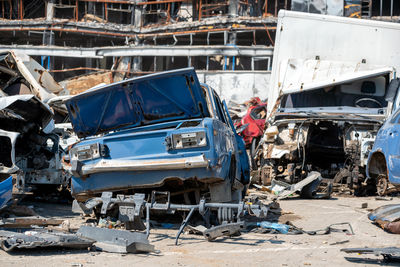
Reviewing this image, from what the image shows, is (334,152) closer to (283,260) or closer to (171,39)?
(283,260)

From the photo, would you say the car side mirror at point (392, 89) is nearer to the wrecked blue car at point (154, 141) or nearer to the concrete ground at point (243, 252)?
the concrete ground at point (243, 252)

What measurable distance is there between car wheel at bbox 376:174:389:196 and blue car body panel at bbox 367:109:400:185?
0.73 metres

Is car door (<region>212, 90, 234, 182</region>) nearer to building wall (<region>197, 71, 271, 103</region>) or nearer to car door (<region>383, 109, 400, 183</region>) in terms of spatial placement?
car door (<region>383, 109, 400, 183</region>)

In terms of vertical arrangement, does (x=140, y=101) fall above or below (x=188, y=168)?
above

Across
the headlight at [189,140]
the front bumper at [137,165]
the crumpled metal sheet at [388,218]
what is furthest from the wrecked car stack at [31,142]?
the crumpled metal sheet at [388,218]

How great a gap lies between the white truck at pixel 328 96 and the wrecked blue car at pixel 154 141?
4.85 metres

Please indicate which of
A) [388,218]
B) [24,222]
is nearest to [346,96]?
[388,218]

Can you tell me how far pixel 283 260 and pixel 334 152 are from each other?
895 centimetres

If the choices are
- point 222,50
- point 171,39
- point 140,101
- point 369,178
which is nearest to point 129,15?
point 171,39

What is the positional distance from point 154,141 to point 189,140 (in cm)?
46

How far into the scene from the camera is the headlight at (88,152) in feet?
22.9

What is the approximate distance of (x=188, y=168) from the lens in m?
6.63

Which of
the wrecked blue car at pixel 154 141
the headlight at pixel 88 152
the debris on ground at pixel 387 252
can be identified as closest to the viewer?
the debris on ground at pixel 387 252

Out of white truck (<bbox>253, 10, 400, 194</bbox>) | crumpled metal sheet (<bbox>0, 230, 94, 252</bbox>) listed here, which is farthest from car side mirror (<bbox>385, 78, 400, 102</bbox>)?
crumpled metal sheet (<bbox>0, 230, 94, 252</bbox>)
